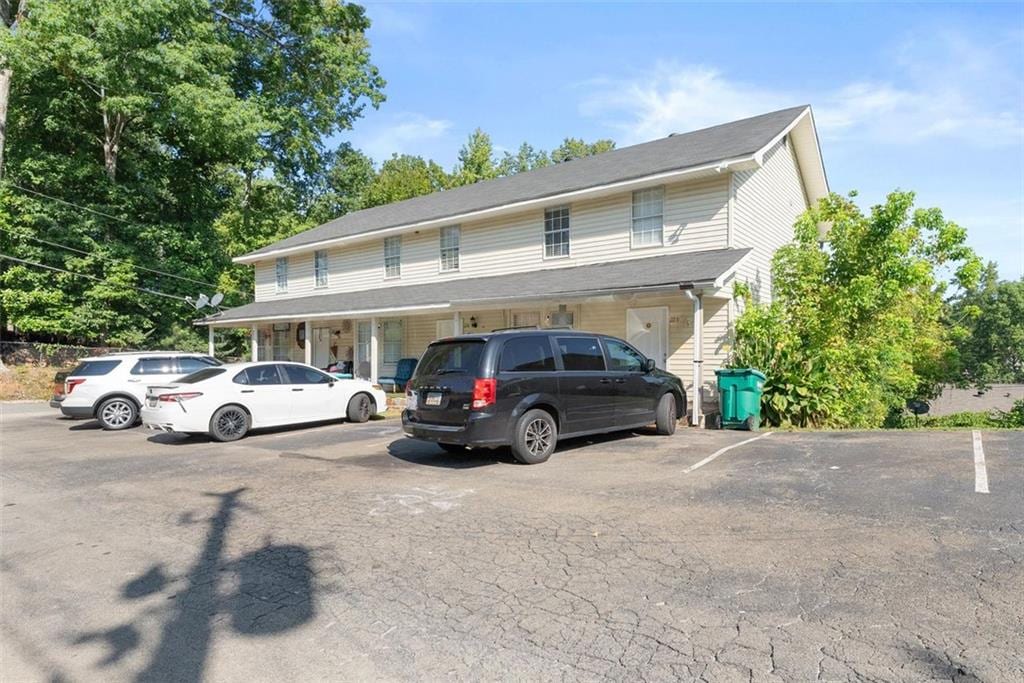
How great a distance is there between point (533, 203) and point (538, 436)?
33.6 feet

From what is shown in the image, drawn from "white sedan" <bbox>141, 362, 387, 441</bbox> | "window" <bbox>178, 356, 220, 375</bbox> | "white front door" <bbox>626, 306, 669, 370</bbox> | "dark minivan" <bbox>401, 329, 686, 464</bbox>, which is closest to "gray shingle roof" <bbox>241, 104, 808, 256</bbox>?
"white front door" <bbox>626, 306, 669, 370</bbox>

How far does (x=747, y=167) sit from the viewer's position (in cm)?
1380

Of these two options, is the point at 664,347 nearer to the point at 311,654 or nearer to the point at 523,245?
the point at 523,245

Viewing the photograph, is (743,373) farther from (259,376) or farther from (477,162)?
(477,162)

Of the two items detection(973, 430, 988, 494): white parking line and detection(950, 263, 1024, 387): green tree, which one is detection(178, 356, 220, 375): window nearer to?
detection(973, 430, 988, 494): white parking line

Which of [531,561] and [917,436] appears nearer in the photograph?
[531,561]

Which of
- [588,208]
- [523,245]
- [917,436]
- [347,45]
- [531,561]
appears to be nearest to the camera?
[531,561]

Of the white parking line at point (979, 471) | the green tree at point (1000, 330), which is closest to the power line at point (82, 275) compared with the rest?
the white parking line at point (979, 471)

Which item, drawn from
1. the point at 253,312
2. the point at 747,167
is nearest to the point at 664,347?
the point at 747,167

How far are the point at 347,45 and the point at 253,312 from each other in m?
17.0

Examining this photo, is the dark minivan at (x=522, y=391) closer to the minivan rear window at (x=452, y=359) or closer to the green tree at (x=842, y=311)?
the minivan rear window at (x=452, y=359)

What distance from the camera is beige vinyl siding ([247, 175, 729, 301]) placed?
14.5 m

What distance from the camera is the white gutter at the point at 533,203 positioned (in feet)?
44.8

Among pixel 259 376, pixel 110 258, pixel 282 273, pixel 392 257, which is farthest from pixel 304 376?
pixel 110 258
